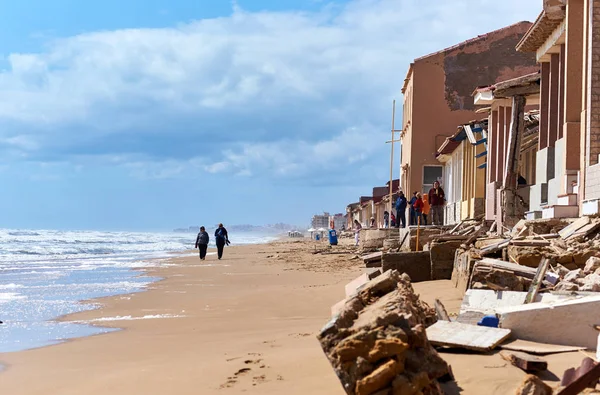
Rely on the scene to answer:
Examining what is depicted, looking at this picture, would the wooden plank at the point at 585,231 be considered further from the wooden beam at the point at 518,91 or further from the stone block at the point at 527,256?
the wooden beam at the point at 518,91

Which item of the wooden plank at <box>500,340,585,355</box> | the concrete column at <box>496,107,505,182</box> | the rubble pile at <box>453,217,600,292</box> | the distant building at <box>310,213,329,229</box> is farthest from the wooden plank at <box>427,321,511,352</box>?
the distant building at <box>310,213,329,229</box>

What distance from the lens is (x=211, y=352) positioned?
7.93 meters

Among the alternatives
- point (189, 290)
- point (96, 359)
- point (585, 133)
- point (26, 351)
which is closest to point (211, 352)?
point (96, 359)

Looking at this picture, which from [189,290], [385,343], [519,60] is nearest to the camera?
[385,343]

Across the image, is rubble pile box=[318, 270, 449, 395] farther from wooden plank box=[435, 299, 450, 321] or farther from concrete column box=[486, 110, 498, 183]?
concrete column box=[486, 110, 498, 183]

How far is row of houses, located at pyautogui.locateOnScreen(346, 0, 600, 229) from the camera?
1170 cm

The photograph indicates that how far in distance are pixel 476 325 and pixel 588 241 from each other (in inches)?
128

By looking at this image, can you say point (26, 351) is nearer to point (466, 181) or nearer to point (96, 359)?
point (96, 359)

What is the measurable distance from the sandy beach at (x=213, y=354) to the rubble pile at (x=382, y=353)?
0.69m

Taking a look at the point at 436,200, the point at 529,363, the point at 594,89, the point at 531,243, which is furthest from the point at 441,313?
the point at 436,200

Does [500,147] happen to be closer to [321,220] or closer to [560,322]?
[560,322]

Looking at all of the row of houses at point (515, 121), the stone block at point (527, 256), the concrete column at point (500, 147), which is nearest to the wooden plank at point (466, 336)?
the stone block at point (527, 256)

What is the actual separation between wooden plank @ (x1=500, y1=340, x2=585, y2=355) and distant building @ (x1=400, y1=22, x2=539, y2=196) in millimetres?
27558

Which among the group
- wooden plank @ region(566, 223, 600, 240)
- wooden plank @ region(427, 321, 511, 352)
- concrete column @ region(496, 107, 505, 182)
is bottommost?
wooden plank @ region(427, 321, 511, 352)
